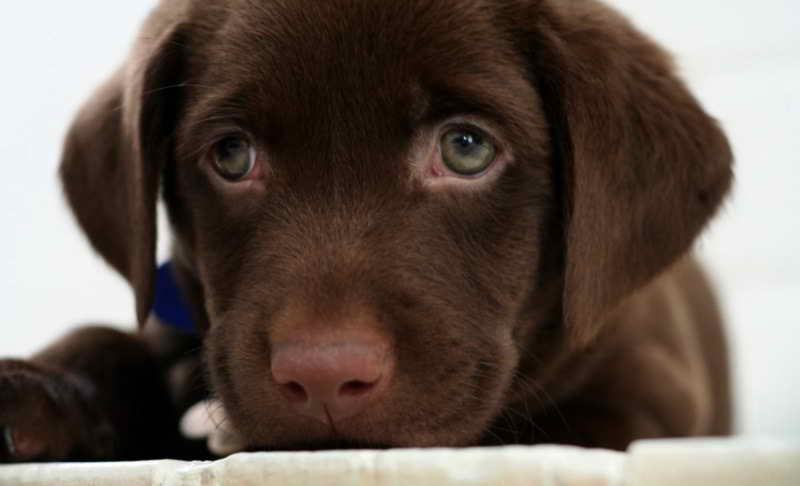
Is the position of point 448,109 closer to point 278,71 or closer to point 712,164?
point 278,71

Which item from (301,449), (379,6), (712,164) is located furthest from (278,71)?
(712,164)

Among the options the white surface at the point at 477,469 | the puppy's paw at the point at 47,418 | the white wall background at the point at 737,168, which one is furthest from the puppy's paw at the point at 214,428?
the white wall background at the point at 737,168

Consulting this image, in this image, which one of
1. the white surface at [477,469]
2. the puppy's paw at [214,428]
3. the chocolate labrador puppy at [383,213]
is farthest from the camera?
the puppy's paw at [214,428]

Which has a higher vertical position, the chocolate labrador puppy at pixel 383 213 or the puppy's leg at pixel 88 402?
the chocolate labrador puppy at pixel 383 213

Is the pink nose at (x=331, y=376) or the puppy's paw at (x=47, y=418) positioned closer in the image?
the pink nose at (x=331, y=376)

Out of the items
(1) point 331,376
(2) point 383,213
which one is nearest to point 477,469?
(1) point 331,376

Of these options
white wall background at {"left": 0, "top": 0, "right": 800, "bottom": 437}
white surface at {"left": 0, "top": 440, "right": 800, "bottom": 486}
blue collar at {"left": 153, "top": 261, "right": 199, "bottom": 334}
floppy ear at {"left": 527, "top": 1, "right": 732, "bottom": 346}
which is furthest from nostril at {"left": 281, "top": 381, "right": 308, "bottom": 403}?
white wall background at {"left": 0, "top": 0, "right": 800, "bottom": 437}

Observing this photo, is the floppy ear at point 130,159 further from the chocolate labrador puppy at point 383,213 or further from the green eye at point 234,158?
the green eye at point 234,158

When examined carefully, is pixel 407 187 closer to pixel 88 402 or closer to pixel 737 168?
pixel 88 402
